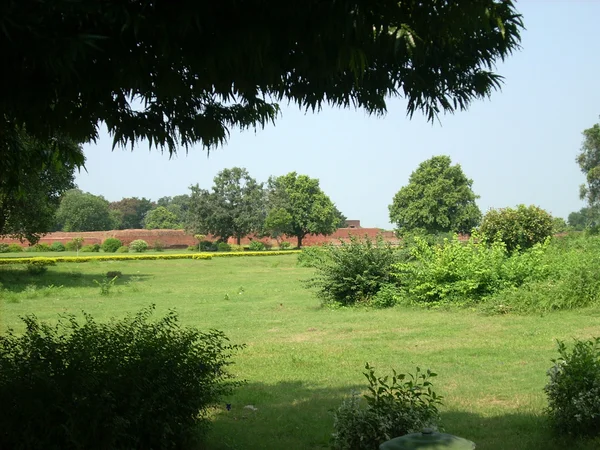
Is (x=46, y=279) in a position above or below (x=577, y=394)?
below

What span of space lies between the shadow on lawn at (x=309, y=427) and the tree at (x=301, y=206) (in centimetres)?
5568

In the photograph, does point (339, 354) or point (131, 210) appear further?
point (131, 210)

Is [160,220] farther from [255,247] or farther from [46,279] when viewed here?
[46,279]

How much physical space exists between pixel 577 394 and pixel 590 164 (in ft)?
179

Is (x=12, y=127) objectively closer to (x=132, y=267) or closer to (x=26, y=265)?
(x=26, y=265)

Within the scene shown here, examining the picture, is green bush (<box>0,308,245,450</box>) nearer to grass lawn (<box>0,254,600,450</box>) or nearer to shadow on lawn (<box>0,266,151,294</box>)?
grass lawn (<box>0,254,600,450</box>)

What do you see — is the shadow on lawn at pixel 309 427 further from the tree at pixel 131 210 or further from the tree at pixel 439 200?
the tree at pixel 131 210

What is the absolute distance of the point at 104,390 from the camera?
12.7 feet

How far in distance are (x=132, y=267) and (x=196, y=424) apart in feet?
101

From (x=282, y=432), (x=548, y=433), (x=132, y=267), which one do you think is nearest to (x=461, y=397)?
(x=548, y=433)

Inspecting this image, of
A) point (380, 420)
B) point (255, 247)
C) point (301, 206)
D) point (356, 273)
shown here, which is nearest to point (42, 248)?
point (255, 247)

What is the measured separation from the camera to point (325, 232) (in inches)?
2667

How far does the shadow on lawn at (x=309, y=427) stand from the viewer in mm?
4938

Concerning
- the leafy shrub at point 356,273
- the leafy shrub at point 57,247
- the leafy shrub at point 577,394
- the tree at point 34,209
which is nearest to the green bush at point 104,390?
the leafy shrub at point 577,394
